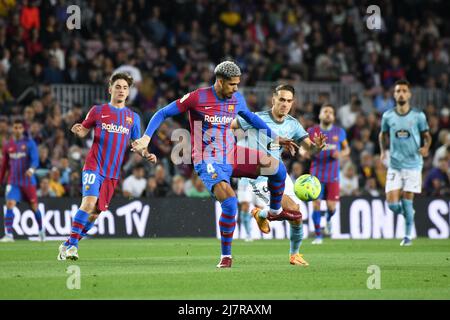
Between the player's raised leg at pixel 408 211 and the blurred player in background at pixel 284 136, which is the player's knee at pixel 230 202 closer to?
the blurred player in background at pixel 284 136

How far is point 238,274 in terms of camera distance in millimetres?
11000

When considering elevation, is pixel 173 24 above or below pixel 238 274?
above

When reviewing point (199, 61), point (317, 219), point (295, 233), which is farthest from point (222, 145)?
point (199, 61)

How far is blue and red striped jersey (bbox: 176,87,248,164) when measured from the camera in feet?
38.5

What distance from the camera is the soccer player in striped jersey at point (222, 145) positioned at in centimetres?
1157

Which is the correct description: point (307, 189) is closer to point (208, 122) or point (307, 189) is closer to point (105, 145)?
point (208, 122)

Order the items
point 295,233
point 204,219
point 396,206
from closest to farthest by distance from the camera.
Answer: point 295,233, point 396,206, point 204,219

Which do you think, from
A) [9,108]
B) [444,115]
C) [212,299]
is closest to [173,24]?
[9,108]

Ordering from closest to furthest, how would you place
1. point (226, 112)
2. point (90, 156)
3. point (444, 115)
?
1. point (226, 112)
2. point (90, 156)
3. point (444, 115)

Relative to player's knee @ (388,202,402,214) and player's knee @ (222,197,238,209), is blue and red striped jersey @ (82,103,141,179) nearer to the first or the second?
player's knee @ (222,197,238,209)

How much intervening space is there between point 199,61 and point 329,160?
7.20m

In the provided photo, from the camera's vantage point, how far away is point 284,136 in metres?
13.7

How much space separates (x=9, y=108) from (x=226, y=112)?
11.8 metres
